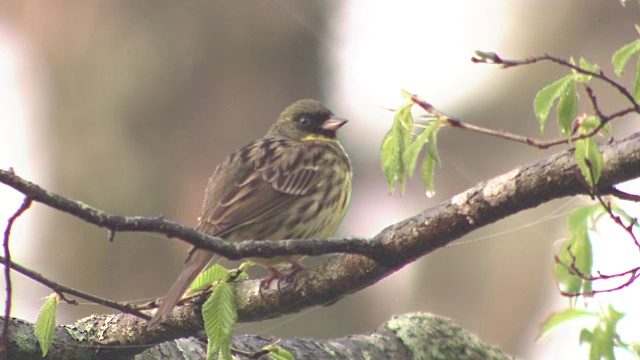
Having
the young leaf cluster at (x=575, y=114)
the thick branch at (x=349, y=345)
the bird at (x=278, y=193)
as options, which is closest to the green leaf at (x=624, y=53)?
the young leaf cluster at (x=575, y=114)

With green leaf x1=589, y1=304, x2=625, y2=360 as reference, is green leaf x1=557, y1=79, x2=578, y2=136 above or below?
above

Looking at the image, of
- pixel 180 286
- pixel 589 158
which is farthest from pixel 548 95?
pixel 180 286

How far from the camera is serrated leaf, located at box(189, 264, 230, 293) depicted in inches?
133

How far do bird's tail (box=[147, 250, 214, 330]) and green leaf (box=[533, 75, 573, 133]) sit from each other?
1.44 m

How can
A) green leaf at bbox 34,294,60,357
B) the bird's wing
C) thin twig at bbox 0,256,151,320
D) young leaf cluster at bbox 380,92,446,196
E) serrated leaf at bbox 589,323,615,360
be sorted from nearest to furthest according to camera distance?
thin twig at bbox 0,256,151,320 → young leaf cluster at bbox 380,92,446,196 → green leaf at bbox 34,294,60,357 → serrated leaf at bbox 589,323,615,360 → the bird's wing

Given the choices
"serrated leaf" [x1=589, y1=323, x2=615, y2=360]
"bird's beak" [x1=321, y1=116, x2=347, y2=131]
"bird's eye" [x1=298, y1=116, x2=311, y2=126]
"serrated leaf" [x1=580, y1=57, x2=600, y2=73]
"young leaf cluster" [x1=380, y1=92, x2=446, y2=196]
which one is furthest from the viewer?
"bird's eye" [x1=298, y1=116, x2=311, y2=126]

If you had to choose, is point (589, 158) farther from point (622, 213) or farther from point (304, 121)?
point (304, 121)

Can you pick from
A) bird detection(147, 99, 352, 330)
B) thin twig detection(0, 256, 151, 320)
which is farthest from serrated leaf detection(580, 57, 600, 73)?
bird detection(147, 99, 352, 330)

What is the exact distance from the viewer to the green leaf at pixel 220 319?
107 inches

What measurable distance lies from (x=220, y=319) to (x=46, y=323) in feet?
1.84

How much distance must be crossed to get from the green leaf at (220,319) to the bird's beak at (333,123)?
3548mm

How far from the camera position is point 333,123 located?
6355 mm

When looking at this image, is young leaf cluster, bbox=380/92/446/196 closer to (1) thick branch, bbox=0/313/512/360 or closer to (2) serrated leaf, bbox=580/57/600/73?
(2) serrated leaf, bbox=580/57/600/73

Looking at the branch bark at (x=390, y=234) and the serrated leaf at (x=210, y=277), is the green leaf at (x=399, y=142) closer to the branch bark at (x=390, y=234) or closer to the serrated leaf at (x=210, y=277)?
the branch bark at (x=390, y=234)
